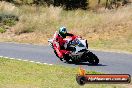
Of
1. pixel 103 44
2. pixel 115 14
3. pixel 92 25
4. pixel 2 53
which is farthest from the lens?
pixel 115 14

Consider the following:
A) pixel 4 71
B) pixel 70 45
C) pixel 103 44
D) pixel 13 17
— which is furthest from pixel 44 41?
pixel 4 71

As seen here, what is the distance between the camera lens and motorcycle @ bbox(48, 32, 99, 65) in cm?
1711

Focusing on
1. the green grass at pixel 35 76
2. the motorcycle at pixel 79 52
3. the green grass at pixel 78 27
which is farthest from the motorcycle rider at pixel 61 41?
the green grass at pixel 78 27

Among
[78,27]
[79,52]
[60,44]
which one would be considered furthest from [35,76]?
[78,27]

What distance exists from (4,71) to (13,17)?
19260mm

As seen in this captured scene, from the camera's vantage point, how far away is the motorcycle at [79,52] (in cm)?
1711

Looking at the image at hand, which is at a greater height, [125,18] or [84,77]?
[84,77]

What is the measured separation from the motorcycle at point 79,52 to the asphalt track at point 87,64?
308 mm

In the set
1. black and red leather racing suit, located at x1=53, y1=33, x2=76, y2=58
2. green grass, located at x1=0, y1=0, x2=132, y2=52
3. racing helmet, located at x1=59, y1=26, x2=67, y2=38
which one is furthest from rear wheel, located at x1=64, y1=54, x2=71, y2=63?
A: green grass, located at x1=0, y1=0, x2=132, y2=52

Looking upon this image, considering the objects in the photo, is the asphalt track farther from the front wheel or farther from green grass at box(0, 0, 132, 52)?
green grass at box(0, 0, 132, 52)

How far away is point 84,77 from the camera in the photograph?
6516 millimetres

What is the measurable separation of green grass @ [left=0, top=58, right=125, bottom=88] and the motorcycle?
176cm

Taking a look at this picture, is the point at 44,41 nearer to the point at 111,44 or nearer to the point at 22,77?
the point at 111,44

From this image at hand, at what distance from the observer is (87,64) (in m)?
17.2
